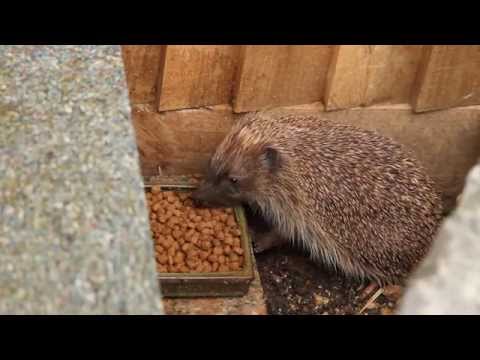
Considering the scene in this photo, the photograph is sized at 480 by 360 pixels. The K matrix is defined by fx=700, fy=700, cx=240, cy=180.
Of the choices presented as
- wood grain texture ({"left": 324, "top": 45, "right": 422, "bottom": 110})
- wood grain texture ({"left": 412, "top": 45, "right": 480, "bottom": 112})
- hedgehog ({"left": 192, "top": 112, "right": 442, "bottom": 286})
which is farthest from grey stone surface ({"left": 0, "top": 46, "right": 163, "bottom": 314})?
wood grain texture ({"left": 412, "top": 45, "right": 480, "bottom": 112})

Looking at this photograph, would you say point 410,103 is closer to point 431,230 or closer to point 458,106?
point 458,106

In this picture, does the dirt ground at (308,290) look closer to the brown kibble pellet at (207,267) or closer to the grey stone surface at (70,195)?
the brown kibble pellet at (207,267)

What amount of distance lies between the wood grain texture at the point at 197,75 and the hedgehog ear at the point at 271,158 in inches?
16.3

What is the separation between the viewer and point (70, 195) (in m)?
2.46

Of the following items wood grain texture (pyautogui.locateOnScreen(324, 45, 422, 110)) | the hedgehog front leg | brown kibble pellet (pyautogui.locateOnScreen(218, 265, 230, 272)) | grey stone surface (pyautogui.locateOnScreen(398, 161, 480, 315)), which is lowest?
the hedgehog front leg

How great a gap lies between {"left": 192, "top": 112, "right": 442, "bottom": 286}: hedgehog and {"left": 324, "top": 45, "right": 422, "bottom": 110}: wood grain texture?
193 millimetres

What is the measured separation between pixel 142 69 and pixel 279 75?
→ 2.68 feet

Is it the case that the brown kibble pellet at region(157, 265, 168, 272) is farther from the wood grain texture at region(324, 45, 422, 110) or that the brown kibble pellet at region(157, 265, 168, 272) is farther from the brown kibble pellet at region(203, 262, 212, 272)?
the wood grain texture at region(324, 45, 422, 110)

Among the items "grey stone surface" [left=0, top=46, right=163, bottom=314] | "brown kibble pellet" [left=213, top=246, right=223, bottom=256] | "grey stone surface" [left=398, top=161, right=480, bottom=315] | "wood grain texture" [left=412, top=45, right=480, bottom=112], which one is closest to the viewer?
"grey stone surface" [left=398, top=161, right=480, bottom=315]

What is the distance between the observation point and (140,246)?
230cm

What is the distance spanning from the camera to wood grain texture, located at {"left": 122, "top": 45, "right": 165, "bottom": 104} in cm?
401

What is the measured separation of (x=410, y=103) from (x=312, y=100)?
2.14 ft

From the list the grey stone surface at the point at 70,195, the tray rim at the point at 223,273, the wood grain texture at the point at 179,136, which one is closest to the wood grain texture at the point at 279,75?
the wood grain texture at the point at 179,136
